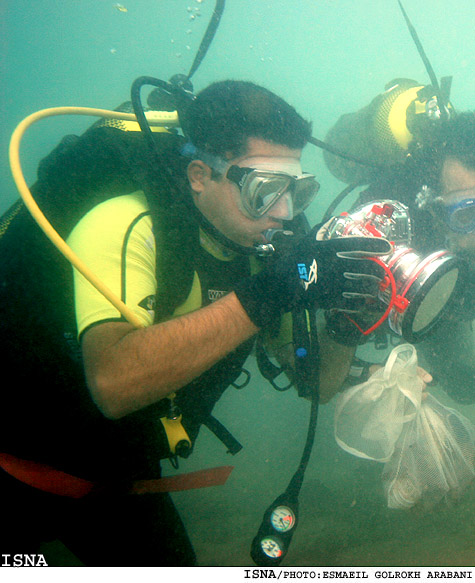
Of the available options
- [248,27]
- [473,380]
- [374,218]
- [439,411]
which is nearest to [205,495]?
[473,380]

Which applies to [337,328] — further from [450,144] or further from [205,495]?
[205,495]

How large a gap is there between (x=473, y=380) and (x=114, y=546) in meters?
6.84

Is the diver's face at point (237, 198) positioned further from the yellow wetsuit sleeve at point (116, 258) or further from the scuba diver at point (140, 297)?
the yellow wetsuit sleeve at point (116, 258)

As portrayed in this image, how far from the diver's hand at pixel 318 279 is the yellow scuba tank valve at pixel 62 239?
2.06 ft

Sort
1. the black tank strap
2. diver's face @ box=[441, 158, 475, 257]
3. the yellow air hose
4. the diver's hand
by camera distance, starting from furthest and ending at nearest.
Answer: diver's face @ box=[441, 158, 475, 257], the black tank strap, the diver's hand, the yellow air hose

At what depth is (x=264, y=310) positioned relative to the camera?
178 centimetres

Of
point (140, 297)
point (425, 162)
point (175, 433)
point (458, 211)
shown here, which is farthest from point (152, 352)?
point (425, 162)

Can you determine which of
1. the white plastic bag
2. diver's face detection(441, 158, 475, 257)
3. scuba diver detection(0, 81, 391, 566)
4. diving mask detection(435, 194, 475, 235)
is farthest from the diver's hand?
diver's face detection(441, 158, 475, 257)

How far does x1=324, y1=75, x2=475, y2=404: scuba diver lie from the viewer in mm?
3502

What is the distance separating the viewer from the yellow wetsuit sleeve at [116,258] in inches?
67.0

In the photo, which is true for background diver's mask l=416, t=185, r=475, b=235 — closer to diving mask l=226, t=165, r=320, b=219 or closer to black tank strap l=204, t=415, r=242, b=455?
diving mask l=226, t=165, r=320, b=219

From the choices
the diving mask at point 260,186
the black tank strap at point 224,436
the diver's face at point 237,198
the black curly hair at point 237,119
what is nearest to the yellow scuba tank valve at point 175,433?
the black tank strap at point 224,436

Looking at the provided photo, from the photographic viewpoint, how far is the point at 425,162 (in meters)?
3.81

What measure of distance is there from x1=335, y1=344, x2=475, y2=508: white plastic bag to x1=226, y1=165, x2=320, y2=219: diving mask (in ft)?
5.12
